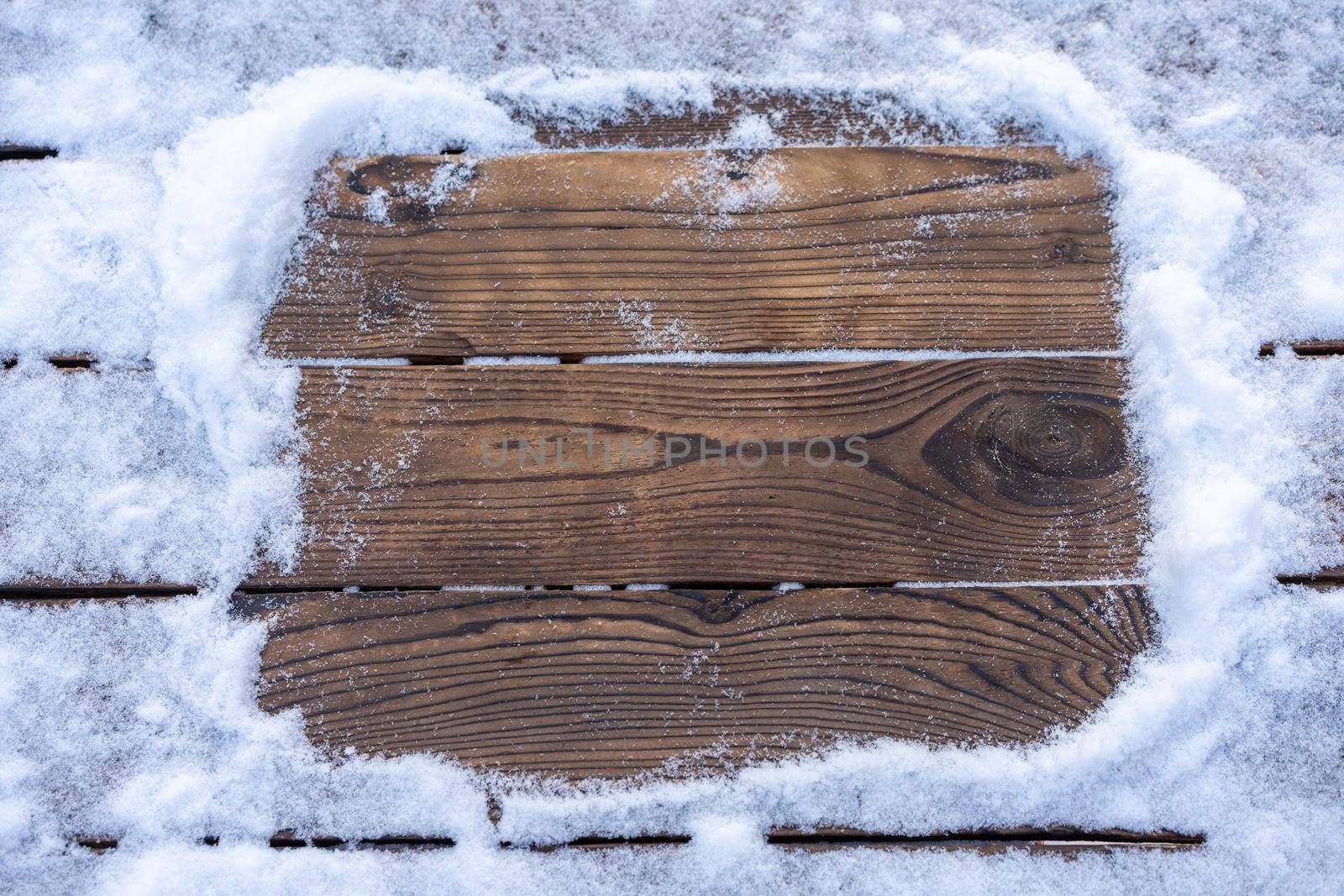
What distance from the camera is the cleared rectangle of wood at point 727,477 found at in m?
1.06

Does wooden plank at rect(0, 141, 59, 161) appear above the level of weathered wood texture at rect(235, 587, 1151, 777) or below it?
above

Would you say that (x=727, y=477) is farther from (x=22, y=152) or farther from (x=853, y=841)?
(x=22, y=152)

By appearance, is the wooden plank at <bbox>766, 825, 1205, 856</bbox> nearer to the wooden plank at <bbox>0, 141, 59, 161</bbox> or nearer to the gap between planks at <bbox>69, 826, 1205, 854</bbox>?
the gap between planks at <bbox>69, 826, 1205, 854</bbox>

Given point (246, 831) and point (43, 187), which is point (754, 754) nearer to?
point (246, 831)

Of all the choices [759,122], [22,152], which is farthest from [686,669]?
[22,152]

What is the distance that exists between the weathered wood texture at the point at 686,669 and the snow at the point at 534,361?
0.14 ft

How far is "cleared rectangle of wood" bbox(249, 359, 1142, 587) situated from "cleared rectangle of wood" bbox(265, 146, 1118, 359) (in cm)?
6

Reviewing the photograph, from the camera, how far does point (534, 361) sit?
1.09m

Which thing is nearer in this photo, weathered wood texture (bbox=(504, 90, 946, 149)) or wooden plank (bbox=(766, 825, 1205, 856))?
wooden plank (bbox=(766, 825, 1205, 856))

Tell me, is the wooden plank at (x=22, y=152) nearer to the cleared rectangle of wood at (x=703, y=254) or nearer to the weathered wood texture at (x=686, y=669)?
the cleared rectangle of wood at (x=703, y=254)

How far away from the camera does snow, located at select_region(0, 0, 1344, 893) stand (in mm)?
1023

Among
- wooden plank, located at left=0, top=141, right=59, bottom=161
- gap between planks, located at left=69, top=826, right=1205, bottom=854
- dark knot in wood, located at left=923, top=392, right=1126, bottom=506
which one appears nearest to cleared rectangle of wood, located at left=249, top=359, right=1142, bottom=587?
dark knot in wood, located at left=923, top=392, right=1126, bottom=506

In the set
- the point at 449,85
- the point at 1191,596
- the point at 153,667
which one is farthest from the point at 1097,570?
the point at 153,667

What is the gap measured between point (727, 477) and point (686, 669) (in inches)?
10.6
